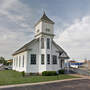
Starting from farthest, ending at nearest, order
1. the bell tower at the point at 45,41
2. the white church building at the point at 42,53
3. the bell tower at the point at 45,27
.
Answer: the bell tower at the point at 45,27, the bell tower at the point at 45,41, the white church building at the point at 42,53

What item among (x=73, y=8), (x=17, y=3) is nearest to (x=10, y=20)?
(x=17, y=3)

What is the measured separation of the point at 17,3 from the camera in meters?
13.8

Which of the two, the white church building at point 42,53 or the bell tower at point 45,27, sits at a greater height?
the bell tower at point 45,27

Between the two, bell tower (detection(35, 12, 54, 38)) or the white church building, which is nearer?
the white church building

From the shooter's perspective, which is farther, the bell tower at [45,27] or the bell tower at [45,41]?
the bell tower at [45,27]

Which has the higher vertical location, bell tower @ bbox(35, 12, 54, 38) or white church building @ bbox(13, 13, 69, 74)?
bell tower @ bbox(35, 12, 54, 38)

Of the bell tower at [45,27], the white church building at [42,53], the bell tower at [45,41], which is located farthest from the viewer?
the bell tower at [45,27]

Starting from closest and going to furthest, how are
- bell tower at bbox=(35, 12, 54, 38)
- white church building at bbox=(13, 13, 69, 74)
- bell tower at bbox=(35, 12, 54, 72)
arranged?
white church building at bbox=(13, 13, 69, 74)
bell tower at bbox=(35, 12, 54, 72)
bell tower at bbox=(35, 12, 54, 38)

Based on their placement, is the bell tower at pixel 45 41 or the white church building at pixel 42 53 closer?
the white church building at pixel 42 53

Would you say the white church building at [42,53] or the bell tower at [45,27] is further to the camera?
the bell tower at [45,27]

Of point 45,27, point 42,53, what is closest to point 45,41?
point 42,53

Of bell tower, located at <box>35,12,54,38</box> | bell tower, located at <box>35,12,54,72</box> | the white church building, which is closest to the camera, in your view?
the white church building

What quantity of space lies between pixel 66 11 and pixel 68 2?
2.03 metres

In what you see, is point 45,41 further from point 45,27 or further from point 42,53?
point 45,27
